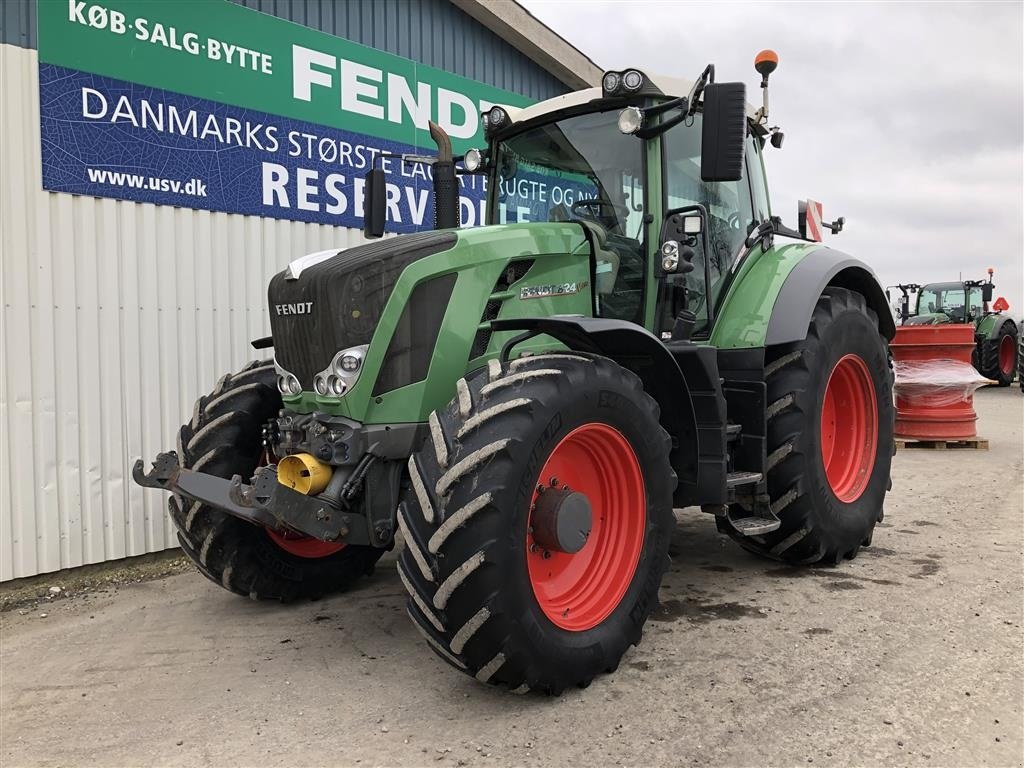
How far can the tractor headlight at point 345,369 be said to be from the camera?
330cm

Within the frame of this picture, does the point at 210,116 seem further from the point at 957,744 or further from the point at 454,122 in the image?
the point at 957,744

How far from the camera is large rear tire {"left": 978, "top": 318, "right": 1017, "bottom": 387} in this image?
58.7ft

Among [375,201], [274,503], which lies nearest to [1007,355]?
[375,201]

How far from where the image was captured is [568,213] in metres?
4.29

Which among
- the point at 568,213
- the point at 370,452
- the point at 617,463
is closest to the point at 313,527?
the point at 370,452

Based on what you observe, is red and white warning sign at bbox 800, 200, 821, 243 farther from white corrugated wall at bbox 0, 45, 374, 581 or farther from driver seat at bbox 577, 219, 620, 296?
white corrugated wall at bbox 0, 45, 374, 581

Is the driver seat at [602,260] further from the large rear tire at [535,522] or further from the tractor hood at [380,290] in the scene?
the large rear tire at [535,522]

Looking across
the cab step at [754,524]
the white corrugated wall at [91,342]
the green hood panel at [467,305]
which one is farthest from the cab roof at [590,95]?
the white corrugated wall at [91,342]

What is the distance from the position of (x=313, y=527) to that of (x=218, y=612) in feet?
5.26

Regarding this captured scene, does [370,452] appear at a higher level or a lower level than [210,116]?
lower

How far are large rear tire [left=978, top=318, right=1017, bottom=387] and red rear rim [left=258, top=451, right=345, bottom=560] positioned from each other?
1720 centimetres

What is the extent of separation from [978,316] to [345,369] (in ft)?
63.6

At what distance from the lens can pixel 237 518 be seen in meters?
3.98

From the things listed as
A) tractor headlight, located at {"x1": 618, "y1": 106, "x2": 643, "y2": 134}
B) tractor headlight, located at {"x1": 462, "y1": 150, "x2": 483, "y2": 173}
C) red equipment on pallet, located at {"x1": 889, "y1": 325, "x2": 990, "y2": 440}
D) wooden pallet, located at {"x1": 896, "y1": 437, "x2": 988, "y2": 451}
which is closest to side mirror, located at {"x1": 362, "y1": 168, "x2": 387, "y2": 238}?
tractor headlight, located at {"x1": 462, "y1": 150, "x2": 483, "y2": 173}
